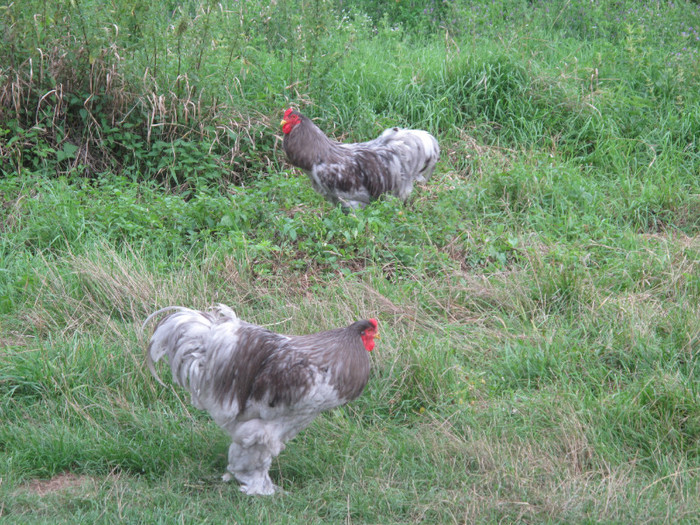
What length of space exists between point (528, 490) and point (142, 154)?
210 inches

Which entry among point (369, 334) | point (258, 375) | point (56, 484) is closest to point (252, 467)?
point (258, 375)

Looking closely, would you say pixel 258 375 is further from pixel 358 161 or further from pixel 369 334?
pixel 358 161

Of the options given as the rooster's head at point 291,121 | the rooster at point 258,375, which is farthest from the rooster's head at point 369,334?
the rooster's head at point 291,121

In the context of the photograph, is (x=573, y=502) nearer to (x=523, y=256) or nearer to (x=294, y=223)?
(x=523, y=256)

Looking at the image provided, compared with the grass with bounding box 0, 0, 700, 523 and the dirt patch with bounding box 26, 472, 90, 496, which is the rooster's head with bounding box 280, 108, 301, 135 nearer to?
the grass with bounding box 0, 0, 700, 523

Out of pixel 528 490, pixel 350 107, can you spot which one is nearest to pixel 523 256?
pixel 528 490

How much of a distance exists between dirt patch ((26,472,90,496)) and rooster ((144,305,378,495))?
830 mm

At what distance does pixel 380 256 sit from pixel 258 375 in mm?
2778

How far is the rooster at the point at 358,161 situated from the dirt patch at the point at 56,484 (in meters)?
3.39

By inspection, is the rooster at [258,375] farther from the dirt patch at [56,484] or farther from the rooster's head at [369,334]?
the dirt patch at [56,484]

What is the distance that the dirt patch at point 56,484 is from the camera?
4.20 metres

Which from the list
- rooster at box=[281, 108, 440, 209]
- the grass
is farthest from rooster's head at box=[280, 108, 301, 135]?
the grass

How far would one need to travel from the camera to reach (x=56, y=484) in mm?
4289

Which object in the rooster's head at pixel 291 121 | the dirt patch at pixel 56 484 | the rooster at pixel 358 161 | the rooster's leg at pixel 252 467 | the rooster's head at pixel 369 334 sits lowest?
the dirt patch at pixel 56 484
